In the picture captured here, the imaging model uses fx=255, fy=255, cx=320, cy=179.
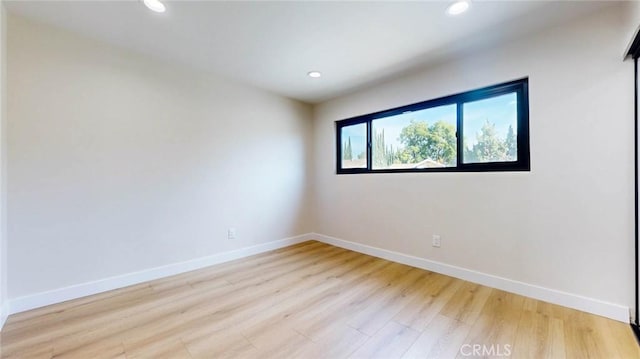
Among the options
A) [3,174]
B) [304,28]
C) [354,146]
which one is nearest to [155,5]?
[304,28]

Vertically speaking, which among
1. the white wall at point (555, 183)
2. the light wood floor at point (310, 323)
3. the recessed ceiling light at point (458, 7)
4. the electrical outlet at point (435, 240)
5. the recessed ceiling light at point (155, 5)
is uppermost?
the recessed ceiling light at point (155, 5)

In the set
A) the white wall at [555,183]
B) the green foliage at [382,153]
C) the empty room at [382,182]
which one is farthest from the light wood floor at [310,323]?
the green foliage at [382,153]

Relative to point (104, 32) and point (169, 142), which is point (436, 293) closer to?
point (169, 142)

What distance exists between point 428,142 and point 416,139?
16 cm

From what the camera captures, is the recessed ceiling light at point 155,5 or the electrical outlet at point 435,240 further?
the electrical outlet at point 435,240

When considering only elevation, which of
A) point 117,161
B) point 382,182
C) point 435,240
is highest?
point 117,161

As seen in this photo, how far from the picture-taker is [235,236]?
3.31 m

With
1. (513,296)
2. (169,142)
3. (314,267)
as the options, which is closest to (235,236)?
(314,267)

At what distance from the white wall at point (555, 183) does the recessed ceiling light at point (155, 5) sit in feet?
8.38

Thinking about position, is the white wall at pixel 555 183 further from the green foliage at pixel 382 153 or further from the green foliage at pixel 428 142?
the green foliage at pixel 382 153

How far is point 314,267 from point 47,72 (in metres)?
3.05

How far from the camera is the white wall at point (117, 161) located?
205cm

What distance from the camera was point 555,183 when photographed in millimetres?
2082

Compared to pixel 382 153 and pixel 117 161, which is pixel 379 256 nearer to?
pixel 382 153
